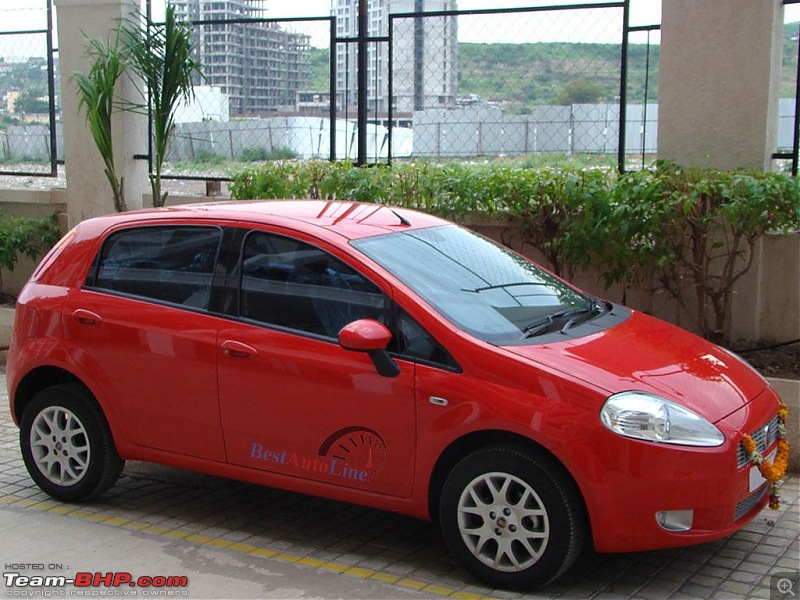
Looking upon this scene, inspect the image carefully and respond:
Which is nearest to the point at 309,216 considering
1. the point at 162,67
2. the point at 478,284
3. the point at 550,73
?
the point at 478,284

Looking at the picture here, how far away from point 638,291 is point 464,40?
2.74m

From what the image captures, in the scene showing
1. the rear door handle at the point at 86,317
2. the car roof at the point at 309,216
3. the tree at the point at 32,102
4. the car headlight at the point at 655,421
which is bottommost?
the car headlight at the point at 655,421

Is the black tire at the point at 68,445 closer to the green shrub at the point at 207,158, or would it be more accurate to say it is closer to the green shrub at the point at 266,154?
the green shrub at the point at 266,154

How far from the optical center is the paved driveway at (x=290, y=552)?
4812 mm

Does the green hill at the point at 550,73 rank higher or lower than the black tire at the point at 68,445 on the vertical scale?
higher

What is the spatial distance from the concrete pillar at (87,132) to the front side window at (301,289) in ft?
18.5

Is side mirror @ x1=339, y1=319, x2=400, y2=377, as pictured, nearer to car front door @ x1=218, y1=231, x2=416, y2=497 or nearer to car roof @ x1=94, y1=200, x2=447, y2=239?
car front door @ x1=218, y1=231, x2=416, y2=497

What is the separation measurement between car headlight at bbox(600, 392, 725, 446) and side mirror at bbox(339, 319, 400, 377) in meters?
1.03

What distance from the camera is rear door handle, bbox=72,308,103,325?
5.82 metres

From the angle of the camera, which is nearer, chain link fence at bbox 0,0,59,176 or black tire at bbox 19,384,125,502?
black tire at bbox 19,384,125,502

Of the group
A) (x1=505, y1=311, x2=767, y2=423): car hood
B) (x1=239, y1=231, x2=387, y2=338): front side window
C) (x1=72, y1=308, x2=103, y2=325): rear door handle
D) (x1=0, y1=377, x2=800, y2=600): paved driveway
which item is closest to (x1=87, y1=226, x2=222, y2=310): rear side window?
(x1=72, y1=308, x2=103, y2=325): rear door handle

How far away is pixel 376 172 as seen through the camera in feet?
28.0

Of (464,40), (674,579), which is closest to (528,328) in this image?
(674,579)

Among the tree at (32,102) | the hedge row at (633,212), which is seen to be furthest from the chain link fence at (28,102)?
the hedge row at (633,212)
